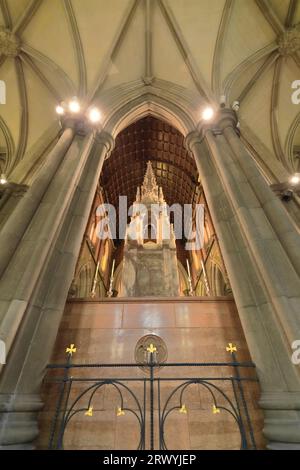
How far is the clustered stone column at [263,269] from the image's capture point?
258cm

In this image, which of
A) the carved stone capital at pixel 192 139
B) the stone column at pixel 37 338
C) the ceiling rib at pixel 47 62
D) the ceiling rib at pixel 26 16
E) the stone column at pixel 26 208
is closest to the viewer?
the stone column at pixel 37 338

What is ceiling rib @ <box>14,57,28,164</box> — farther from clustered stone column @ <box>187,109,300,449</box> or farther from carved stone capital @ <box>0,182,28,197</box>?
clustered stone column @ <box>187,109,300,449</box>

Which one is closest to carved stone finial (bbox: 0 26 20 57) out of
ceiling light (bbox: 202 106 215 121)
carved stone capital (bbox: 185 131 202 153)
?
carved stone capital (bbox: 185 131 202 153)

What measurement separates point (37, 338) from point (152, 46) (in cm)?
1076

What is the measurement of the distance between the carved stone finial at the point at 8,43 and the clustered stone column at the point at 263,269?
8725mm

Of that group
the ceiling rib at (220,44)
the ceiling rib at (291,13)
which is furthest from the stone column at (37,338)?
the ceiling rib at (291,13)

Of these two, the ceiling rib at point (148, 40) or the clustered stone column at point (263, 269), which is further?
the ceiling rib at point (148, 40)

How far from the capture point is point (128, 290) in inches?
315

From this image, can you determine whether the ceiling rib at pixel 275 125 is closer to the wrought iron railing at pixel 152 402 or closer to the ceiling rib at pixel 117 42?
the ceiling rib at pixel 117 42

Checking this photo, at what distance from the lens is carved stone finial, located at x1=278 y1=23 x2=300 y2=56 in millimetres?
7766

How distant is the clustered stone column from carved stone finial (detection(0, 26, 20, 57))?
28.6 feet
